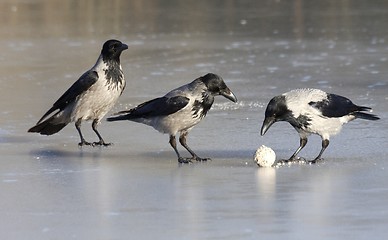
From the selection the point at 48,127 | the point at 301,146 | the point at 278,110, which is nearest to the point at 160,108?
the point at 278,110

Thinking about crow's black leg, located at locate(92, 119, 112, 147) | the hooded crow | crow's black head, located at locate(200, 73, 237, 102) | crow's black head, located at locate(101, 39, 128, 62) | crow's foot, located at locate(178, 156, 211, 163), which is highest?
crow's black head, located at locate(101, 39, 128, 62)

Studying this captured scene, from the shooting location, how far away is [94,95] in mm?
10578

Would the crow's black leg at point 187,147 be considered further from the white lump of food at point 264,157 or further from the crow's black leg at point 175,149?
the white lump of food at point 264,157

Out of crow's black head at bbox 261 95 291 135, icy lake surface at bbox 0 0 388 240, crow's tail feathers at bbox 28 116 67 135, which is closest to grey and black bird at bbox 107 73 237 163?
icy lake surface at bbox 0 0 388 240

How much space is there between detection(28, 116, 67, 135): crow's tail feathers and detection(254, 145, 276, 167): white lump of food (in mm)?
2570

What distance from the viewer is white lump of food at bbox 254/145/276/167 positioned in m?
8.92

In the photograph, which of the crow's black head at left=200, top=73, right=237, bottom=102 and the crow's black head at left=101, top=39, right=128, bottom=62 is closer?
the crow's black head at left=200, top=73, right=237, bottom=102

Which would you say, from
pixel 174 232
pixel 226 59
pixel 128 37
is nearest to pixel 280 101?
pixel 174 232

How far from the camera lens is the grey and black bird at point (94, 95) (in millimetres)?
10562

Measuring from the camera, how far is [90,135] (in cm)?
1123

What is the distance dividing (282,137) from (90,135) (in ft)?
6.24

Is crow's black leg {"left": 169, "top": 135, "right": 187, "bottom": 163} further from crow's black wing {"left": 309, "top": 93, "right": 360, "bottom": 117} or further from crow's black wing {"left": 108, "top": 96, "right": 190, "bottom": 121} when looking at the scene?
crow's black wing {"left": 309, "top": 93, "right": 360, "bottom": 117}

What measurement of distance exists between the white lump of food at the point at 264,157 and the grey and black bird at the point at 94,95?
2.03 m

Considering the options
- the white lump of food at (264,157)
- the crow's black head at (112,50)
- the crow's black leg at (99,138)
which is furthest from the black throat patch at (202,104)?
the crow's black head at (112,50)
